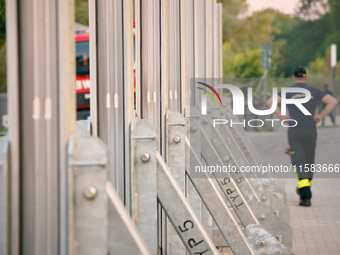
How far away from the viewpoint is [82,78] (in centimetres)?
1811

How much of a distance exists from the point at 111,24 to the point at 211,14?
266 inches

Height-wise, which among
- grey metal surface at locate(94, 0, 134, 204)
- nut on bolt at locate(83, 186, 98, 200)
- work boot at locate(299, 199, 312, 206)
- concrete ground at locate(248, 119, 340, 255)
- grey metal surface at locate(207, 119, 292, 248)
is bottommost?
concrete ground at locate(248, 119, 340, 255)

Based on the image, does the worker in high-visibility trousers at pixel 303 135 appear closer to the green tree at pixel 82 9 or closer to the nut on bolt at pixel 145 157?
the nut on bolt at pixel 145 157

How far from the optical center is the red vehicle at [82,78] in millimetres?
16859

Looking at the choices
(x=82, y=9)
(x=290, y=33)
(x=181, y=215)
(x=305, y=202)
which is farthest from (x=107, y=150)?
(x=290, y=33)

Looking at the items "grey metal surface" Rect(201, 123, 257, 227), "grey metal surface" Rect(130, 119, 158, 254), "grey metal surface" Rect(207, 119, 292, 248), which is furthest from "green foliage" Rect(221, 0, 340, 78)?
"grey metal surface" Rect(130, 119, 158, 254)

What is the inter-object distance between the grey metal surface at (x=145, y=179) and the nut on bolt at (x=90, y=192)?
1040 mm

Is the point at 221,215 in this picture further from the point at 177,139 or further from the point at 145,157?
the point at 145,157

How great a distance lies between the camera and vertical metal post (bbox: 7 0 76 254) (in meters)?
2.31

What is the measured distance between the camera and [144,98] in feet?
14.7

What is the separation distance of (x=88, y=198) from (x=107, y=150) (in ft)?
0.61

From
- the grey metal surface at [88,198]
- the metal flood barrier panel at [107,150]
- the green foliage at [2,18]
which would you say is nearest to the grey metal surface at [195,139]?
the metal flood barrier panel at [107,150]

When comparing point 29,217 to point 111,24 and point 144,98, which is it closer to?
point 111,24

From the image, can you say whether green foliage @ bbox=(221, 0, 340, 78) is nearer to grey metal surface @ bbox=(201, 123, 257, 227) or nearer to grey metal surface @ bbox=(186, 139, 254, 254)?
grey metal surface @ bbox=(201, 123, 257, 227)
